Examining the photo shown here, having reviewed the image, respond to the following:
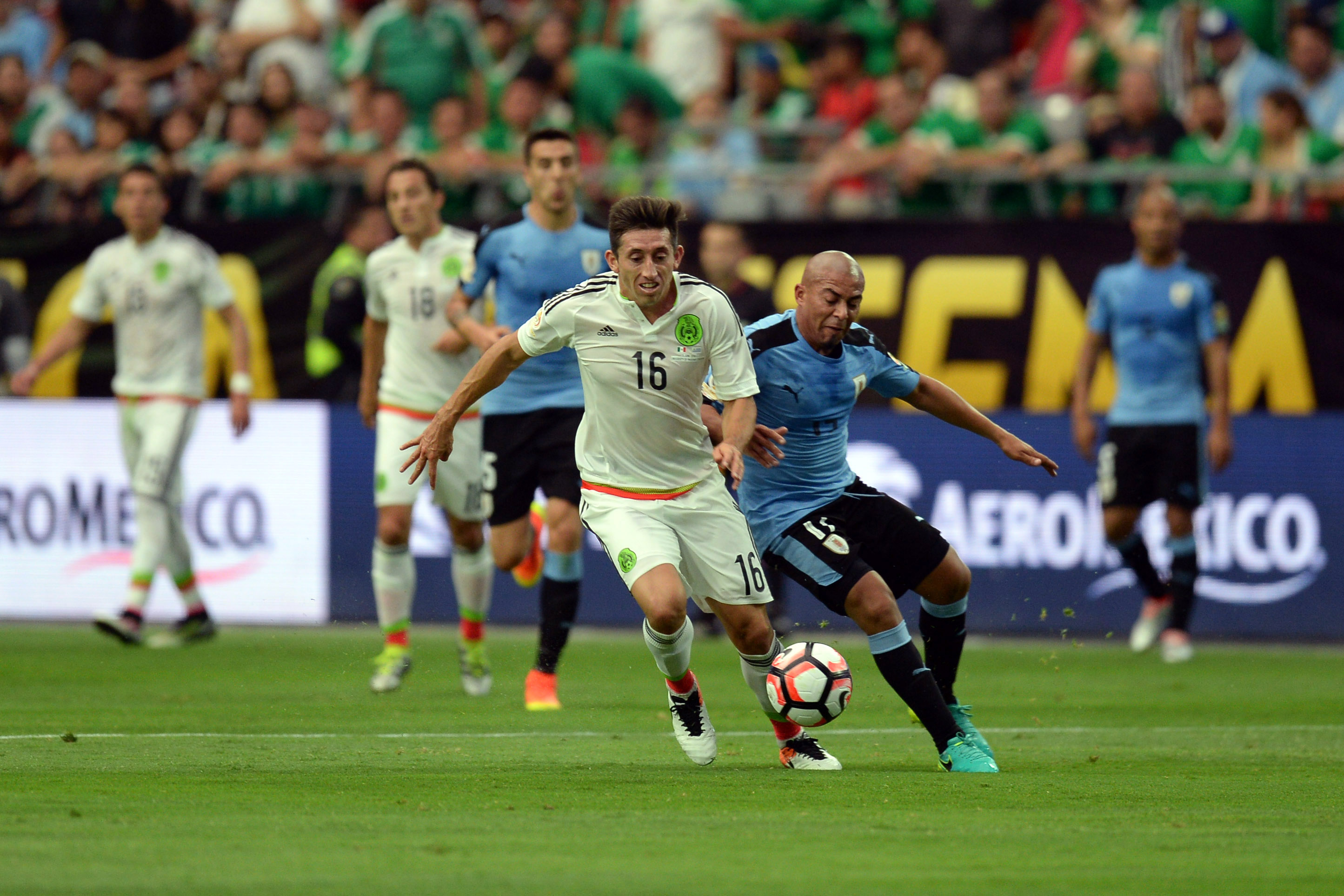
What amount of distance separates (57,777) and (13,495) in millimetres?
8736

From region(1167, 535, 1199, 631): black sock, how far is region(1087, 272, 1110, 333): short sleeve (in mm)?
1525

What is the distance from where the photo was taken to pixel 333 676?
38.8ft

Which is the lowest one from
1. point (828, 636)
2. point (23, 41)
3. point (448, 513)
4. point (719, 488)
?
point (828, 636)

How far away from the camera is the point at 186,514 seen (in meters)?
15.1

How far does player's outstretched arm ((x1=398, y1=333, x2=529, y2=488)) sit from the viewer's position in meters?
7.45

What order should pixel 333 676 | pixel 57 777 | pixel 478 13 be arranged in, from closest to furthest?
pixel 57 777, pixel 333 676, pixel 478 13

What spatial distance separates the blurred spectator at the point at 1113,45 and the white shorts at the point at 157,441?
7880mm

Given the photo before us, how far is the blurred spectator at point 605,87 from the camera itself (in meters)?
17.0

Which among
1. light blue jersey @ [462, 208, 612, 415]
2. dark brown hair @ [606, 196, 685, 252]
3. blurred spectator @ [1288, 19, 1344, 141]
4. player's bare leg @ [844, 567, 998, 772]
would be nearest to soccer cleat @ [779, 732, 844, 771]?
player's bare leg @ [844, 567, 998, 772]

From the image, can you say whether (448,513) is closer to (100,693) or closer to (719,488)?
(100,693)

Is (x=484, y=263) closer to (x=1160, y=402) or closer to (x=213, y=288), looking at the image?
(x=213, y=288)

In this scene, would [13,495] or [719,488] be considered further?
→ [13,495]

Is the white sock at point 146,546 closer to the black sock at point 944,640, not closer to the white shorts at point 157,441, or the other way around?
the white shorts at point 157,441

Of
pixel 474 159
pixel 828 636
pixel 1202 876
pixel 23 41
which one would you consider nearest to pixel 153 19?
pixel 23 41
